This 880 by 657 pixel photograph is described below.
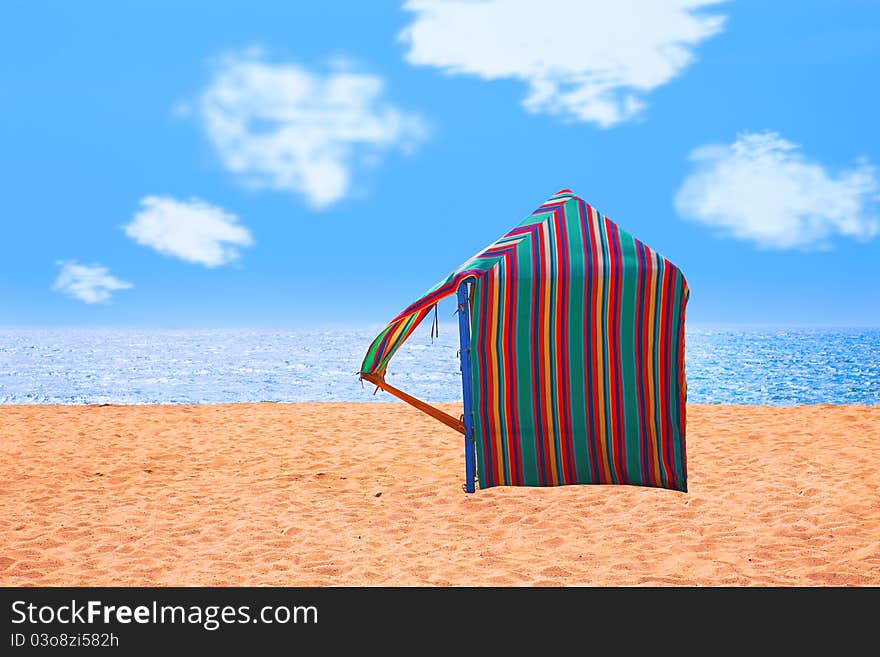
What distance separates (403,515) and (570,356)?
6.46 ft

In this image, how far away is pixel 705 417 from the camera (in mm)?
11977

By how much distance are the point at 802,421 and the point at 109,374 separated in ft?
126

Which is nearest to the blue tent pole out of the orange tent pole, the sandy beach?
the orange tent pole

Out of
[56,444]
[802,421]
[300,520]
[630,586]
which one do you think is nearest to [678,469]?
[630,586]

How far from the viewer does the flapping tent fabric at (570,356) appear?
6480mm

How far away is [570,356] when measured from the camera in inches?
257

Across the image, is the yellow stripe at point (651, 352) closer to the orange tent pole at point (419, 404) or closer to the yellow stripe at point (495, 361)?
the yellow stripe at point (495, 361)

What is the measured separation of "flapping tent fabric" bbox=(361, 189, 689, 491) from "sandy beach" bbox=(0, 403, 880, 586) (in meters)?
0.50

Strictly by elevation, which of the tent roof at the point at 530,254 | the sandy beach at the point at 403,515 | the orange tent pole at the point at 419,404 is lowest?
the sandy beach at the point at 403,515

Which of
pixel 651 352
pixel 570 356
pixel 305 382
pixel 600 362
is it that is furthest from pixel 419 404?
pixel 305 382

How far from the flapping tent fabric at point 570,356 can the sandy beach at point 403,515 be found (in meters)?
0.50

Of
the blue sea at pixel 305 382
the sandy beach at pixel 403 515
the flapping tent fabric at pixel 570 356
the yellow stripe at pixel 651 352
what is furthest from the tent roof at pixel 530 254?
the blue sea at pixel 305 382

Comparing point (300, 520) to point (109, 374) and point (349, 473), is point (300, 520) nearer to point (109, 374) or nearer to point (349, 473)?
point (349, 473)

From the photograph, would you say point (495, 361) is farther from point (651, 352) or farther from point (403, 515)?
point (403, 515)
